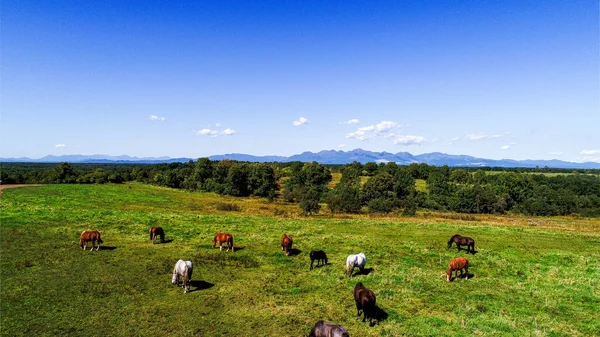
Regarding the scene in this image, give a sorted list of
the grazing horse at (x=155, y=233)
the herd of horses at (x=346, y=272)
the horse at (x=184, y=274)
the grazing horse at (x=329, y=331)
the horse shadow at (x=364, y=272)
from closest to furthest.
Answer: the grazing horse at (x=329, y=331) < the herd of horses at (x=346, y=272) < the horse at (x=184, y=274) < the horse shadow at (x=364, y=272) < the grazing horse at (x=155, y=233)

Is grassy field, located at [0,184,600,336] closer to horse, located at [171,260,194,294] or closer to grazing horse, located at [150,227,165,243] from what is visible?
horse, located at [171,260,194,294]

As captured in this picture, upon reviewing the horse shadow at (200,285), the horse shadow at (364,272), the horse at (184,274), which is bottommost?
the horse shadow at (200,285)

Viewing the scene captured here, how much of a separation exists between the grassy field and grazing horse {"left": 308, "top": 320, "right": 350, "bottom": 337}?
6.19 ft

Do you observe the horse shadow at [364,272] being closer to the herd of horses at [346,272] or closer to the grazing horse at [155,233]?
the herd of horses at [346,272]

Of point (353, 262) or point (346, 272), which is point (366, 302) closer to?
point (353, 262)

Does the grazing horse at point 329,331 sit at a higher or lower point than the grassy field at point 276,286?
higher

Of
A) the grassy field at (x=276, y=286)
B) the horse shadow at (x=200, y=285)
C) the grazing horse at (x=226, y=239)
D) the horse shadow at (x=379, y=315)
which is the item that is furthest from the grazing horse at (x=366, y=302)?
the grazing horse at (x=226, y=239)

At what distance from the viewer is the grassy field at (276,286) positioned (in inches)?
551

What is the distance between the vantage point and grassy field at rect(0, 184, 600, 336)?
13992 millimetres

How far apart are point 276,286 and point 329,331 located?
7.53 meters

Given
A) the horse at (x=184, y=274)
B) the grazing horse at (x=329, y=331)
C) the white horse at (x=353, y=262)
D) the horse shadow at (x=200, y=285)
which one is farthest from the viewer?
the white horse at (x=353, y=262)

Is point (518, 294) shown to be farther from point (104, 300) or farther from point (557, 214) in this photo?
point (557, 214)

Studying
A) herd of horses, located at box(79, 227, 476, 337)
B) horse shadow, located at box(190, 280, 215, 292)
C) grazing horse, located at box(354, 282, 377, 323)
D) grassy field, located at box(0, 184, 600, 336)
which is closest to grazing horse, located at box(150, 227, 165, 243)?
herd of horses, located at box(79, 227, 476, 337)

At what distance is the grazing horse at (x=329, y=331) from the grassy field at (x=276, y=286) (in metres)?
1.89
